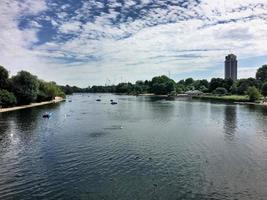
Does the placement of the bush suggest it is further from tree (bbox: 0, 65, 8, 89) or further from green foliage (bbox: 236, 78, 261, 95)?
green foliage (bbox: 236, 78, 261, 95)

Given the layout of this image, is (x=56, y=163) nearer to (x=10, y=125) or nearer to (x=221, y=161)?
(x=221, y=161)

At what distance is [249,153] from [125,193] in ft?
69.2

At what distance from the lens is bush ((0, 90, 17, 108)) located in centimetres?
10176

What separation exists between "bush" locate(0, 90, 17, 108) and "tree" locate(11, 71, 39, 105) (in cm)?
648

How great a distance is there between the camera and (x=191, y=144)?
4481cm

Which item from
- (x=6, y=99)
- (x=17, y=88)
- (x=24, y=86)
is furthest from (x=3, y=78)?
(x=6, y=99)

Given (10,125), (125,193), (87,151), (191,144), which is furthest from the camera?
(10,125)

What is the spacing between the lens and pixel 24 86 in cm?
11556

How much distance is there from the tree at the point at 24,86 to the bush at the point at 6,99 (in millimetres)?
6481

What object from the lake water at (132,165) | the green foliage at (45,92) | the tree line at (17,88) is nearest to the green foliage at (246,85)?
the green foliage at (45,92)

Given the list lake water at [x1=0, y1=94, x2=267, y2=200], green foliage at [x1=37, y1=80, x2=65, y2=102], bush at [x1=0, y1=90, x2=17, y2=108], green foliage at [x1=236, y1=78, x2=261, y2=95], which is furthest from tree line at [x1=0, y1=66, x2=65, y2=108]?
green foliage at [x1=236, y1=78, x2=261, y2=95]

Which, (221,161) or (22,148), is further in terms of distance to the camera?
(22,148)

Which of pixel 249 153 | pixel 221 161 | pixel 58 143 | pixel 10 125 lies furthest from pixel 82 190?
pixel 10 125

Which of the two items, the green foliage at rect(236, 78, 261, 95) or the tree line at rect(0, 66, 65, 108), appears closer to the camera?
the tree line at rect(0, 66, 65, 108)
